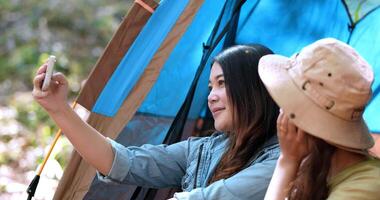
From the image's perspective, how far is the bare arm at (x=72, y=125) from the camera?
1951 millimetres

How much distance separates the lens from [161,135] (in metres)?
2.40

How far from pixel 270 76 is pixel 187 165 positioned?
0.68 metres

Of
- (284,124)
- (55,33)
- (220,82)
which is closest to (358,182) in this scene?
(284,124)

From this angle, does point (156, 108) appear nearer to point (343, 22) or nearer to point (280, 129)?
point (343, 22)

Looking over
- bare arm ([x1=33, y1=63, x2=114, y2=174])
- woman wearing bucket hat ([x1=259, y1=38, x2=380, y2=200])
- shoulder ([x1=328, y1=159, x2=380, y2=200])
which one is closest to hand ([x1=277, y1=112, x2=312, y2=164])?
woman wearing bucket hat ([x1=259, y1=38, x2=380, y2=200])

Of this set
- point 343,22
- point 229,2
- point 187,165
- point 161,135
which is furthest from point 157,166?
point 343,22

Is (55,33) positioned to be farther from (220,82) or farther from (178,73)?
(220,82)

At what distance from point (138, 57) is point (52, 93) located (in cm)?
34

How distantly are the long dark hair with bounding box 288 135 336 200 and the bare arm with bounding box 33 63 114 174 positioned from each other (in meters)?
0.71

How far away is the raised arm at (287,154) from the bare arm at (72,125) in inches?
26.0

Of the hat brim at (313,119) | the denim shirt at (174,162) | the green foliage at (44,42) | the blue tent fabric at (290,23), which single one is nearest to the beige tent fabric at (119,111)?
the denim shirt at (174,162)

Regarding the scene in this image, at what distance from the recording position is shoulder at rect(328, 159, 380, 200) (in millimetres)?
1477

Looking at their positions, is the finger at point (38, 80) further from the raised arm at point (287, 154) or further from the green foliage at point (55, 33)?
the green foliage at point (55, 33)

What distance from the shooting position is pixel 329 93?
146 cm
